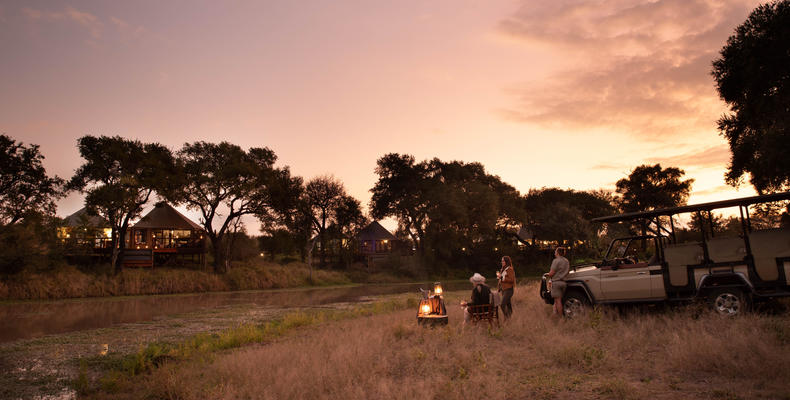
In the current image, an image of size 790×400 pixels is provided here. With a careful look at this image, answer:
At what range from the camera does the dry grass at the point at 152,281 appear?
29.1m

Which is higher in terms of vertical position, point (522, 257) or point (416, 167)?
point (416, 167)

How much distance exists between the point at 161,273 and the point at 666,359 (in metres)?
36.2

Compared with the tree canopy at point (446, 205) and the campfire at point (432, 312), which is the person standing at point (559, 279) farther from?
the tree canopy at point (446, 205)

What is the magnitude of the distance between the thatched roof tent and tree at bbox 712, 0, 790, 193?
43286mm

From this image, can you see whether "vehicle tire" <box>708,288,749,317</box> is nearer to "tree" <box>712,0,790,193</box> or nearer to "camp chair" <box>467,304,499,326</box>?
"camp chair" <box>467,304,499,326</box>

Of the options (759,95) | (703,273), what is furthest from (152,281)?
(759,95)

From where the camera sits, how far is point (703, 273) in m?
11.7

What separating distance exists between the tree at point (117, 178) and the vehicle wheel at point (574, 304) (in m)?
33.8

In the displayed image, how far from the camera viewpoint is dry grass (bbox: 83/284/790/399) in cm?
710

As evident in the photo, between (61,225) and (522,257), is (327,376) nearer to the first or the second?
(61,225)

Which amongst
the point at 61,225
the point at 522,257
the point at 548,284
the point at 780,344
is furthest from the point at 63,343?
the point at 522,257

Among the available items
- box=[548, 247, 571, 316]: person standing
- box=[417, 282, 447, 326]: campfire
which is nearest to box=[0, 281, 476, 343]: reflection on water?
box=[417, 282, 447, 326]: campfire

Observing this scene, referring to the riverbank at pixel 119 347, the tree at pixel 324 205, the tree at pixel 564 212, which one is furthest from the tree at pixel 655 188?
the riverbank at pixel 119 347

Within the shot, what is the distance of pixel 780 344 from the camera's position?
8.32m
